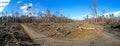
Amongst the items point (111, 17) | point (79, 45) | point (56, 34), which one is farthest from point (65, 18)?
point (79, 45)

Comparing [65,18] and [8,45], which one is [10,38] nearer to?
[8,45]

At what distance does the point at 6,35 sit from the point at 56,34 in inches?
336

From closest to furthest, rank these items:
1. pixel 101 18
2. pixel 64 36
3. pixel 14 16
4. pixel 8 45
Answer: pixel 8 45, pixel 64 36, pixel 14 16, pixel 101 18

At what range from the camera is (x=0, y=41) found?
14.6m

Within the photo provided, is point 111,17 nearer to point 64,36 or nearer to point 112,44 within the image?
point 64,36

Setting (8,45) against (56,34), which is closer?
(8,45)

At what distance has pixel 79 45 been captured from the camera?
53.7 feet

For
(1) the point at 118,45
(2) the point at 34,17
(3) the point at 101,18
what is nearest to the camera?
(1) the point at 118,45

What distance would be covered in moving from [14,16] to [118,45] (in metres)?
37.3

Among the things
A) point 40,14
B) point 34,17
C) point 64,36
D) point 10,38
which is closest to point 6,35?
point 10,38

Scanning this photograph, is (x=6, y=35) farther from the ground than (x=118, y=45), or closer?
farther from the ground

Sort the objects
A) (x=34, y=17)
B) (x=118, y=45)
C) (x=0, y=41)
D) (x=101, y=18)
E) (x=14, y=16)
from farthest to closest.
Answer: (x=101, y=18)
(x=14, y=16)
(x=34, y=17)
(x=118, y=45)
(x=0, y=41)

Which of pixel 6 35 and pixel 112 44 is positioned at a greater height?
pixel 6 35

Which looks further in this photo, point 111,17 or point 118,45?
point 111,17
